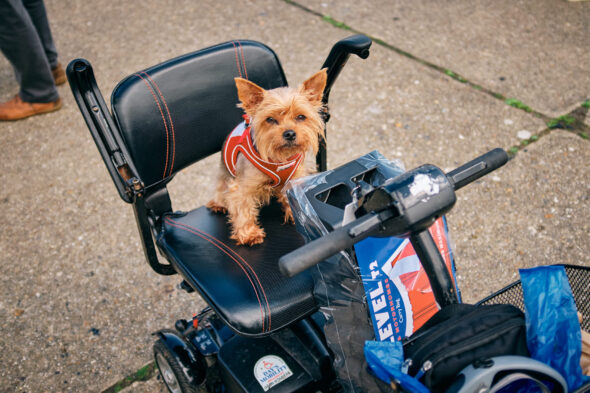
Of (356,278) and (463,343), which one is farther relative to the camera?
(356,278)

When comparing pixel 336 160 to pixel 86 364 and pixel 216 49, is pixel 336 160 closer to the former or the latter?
pixel 216 49

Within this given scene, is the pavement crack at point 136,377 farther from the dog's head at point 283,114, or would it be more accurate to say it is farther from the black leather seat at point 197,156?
the dog's head at point 283,114

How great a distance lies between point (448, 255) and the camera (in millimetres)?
1272

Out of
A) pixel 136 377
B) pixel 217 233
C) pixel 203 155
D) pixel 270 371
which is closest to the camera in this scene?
pixel 270 371

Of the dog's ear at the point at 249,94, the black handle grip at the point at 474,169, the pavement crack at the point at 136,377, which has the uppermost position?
the black handle grip at the point at 474,169

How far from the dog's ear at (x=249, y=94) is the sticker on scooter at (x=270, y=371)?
36.6 inches

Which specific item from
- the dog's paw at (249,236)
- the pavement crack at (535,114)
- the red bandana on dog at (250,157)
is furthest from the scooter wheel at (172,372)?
the pavement crack at (535,114)

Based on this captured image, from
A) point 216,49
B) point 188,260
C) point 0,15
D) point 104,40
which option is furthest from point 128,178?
point 104,40

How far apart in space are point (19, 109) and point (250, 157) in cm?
277

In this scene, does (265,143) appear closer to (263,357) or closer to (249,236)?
(249,236)

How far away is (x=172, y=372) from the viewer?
1.86 meters

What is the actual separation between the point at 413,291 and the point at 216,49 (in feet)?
3.89

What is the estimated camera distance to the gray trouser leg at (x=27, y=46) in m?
3.29

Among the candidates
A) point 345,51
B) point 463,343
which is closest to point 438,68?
point 345,51
